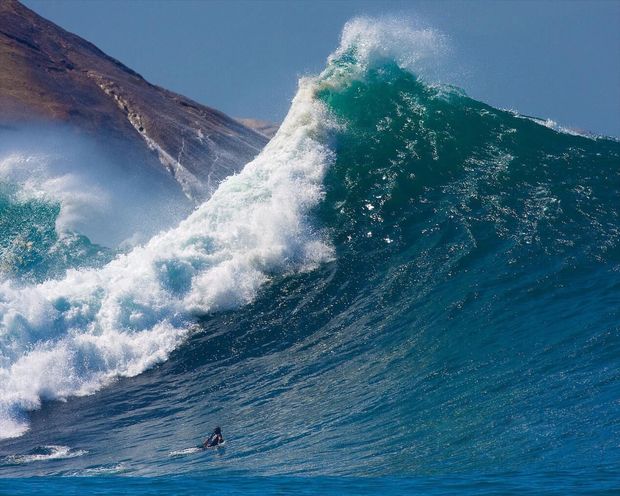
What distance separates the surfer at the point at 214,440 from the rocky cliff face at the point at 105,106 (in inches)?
593

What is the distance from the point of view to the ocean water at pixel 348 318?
11094 mm

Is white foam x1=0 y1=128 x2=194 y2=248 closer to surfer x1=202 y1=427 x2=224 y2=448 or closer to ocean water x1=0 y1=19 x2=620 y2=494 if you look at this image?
ocean water x1=0 y1=19 x2=620 y2=494

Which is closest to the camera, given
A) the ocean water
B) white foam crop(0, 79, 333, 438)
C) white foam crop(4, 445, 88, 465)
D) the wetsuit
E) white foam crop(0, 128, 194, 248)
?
the ocean water

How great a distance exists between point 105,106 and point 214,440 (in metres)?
18.9

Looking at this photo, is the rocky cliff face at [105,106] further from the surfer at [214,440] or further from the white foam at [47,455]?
the surfer at [214,440]

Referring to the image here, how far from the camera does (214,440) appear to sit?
40.9ft

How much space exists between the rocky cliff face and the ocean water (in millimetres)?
4170

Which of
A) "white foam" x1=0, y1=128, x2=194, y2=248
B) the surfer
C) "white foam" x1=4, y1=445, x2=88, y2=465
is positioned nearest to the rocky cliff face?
"white foam" x1=0, y1=128, x2=194, y2=248

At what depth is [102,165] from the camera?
85.1ft

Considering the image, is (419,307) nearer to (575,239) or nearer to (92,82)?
(575,239)

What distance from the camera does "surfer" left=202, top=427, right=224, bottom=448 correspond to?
12.4 metres

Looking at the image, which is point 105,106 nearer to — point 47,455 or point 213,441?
point 47,455

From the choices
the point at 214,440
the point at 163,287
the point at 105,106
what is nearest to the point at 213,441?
the point at 214,440

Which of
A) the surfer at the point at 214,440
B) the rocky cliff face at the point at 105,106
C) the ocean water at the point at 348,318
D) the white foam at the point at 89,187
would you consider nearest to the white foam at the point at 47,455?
the ocean water at the point at 348,318
